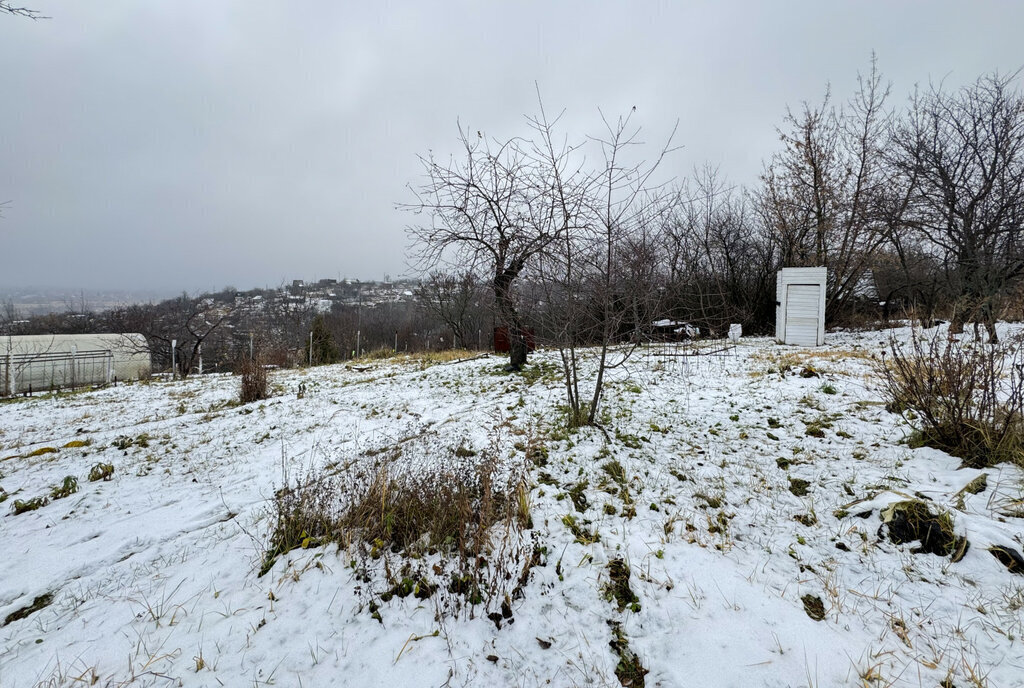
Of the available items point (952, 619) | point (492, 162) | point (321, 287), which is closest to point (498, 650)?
point (952, 619)

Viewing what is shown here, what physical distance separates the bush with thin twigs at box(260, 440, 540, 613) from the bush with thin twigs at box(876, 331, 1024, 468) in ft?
11.2

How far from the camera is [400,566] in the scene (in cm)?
243

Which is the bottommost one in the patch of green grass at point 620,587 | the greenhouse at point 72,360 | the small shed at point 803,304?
the greenhouse at point 72,360

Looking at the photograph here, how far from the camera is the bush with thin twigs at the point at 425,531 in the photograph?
2229mm

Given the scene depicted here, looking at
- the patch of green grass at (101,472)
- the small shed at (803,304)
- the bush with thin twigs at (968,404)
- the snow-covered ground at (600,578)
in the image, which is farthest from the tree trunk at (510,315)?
the small shed at (803,304)

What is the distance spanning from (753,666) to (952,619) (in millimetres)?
997

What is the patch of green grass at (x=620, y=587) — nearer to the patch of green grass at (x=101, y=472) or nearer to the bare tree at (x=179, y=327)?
the patch of green grass at (x=101, y=472)

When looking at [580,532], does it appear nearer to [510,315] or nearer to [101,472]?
[510,315]

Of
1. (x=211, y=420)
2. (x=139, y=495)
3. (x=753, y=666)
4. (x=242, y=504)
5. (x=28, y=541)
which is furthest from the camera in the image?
(x=211, y=420)

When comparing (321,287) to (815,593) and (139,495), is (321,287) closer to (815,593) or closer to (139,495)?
(139,495)

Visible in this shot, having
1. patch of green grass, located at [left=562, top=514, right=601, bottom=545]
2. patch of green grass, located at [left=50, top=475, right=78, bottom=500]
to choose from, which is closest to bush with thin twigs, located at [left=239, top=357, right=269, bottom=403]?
patch of green grass, located at [left=50, top=475, right=78, bottom=500]

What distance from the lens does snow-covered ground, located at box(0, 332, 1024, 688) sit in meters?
1.72

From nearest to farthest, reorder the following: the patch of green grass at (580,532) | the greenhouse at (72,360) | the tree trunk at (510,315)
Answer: the patch of green grass at (580,532), the tree trunk at (510,315), the greenhouse at (72,360)

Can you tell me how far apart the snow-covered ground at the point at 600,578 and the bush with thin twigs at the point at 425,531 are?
103 mm
